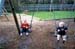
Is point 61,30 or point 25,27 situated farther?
point 25,27

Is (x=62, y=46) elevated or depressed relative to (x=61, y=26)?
depressed

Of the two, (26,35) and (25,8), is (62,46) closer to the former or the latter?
(26,35)

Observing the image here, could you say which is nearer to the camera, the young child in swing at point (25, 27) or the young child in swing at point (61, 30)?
the young child in swing at point (61, 30)

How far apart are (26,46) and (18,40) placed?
629mm

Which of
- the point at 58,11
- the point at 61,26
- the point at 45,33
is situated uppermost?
the point at 61,26

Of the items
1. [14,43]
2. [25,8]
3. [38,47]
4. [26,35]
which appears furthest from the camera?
[25,8]

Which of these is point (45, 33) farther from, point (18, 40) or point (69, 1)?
point (69, 1)

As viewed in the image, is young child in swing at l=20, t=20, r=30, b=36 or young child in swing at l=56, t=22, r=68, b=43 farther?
young child in swing at l=20, t=20, r=30, b=36

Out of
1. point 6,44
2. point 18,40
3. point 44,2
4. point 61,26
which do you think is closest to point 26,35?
point 18,40

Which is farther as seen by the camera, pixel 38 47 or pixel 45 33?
Answer: pixel 45 33

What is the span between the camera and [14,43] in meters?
6.17

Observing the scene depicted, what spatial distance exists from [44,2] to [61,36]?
712 centimetres

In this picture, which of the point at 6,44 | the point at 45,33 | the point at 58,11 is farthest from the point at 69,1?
the point at 6,44

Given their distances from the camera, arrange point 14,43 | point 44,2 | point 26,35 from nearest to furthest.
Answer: point 14,43 → point 26,35 → point 44,2
